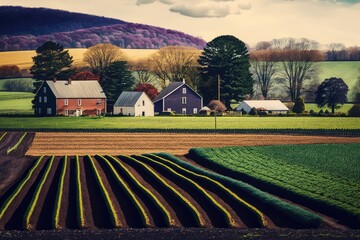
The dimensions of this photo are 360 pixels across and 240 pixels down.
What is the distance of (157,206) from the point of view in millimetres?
32750

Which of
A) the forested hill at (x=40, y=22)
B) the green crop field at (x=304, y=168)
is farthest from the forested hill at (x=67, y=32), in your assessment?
the green crop field at (x=304, y=168)

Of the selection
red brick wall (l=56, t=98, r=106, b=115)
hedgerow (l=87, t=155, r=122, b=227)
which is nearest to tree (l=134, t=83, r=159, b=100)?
red brick wall (l=56, t=98, r=106, b=115)

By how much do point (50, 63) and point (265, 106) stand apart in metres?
38.3

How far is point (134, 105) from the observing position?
12025 cm

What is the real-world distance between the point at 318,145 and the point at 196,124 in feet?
108

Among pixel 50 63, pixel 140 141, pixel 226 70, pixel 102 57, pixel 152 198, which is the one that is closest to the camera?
pixel 152 198

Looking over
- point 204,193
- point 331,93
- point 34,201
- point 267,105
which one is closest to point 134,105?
point 267,105

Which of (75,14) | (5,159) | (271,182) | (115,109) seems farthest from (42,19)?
(271,182)

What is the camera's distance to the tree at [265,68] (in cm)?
13776

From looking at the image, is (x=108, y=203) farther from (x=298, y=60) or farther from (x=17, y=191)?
(x=298, y=60)

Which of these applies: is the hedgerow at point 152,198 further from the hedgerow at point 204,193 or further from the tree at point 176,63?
the tree at point 176,63

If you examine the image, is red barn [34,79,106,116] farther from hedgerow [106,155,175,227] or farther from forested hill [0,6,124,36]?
hedgerow [106,155,175,227]

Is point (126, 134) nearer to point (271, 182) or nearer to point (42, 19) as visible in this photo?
point (271, 182)

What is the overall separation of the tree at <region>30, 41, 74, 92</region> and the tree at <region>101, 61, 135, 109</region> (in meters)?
6.95
